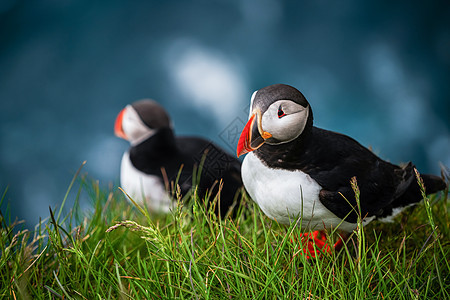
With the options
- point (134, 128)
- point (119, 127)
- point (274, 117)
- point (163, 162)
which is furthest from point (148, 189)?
point (274, 117)

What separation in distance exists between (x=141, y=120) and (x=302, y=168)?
1480mm

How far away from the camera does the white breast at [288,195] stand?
154 centimetres

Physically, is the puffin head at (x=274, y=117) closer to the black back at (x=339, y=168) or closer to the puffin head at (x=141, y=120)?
the black back at (x=339, y=168)

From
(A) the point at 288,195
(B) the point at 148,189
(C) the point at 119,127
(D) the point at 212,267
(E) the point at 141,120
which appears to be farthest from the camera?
(C) the point at 119,127

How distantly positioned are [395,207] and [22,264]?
1.58 meters

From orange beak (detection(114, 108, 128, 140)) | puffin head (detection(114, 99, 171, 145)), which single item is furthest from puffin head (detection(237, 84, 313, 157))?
orange beak (detection(114, 108, 128, 140))

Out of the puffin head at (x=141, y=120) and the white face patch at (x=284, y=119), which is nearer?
the white face patch at (x=284, y=119)

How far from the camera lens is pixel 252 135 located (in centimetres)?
142

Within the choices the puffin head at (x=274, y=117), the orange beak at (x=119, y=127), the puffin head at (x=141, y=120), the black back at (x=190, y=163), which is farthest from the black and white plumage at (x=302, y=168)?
the orange beak at (x=119, y=127)

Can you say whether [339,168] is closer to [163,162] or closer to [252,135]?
[252,135]

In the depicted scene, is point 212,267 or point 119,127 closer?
point 212,267

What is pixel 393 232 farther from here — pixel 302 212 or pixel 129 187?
pixel 129 187

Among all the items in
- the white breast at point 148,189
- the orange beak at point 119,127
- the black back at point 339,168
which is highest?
the black back at point 339,168

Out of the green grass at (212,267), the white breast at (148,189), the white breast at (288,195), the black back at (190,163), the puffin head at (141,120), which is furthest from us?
the puffin head at (141,120)
